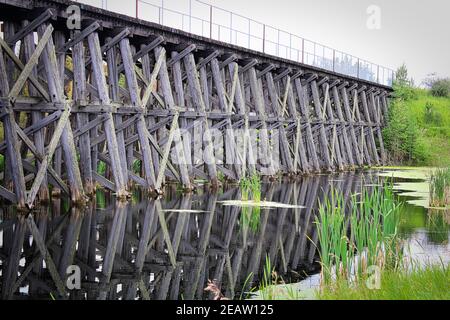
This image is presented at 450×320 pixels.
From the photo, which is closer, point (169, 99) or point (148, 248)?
point (148, 248)

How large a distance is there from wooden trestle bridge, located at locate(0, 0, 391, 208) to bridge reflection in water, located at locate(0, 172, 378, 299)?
0.97 m

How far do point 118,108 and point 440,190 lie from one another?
20.9ft

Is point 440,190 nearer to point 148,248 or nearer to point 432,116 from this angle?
point 148,248

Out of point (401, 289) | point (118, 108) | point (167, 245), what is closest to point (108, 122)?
point (118, 108)

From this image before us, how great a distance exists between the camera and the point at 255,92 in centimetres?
2144

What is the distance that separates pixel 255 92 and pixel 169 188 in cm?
554

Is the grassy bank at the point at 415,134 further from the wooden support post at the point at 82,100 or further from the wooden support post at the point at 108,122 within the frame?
the wooden support post at the point at 82,100

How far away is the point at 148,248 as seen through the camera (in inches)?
354

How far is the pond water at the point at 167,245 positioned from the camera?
22.6 ft

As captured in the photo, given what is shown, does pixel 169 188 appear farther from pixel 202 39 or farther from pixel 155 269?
pixel 155 269

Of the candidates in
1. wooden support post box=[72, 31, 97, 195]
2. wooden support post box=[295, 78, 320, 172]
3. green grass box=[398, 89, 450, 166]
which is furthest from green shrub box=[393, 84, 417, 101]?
wooden support post box=[72, 31, 97, 195]

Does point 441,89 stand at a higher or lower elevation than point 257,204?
higher

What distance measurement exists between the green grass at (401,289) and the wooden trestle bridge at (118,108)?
6266 millimetres

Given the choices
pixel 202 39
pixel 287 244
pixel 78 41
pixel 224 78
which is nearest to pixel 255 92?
pixel 224 78
